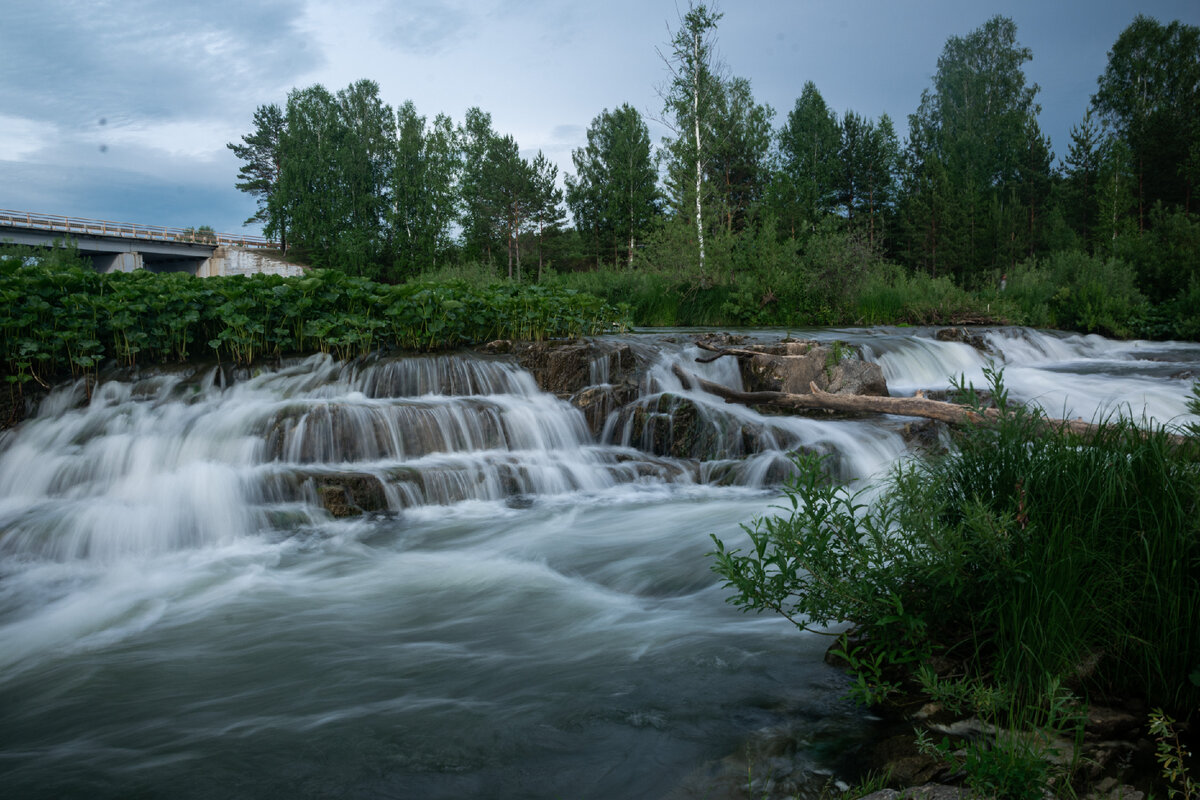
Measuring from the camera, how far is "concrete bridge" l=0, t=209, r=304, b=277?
5631 centimetres

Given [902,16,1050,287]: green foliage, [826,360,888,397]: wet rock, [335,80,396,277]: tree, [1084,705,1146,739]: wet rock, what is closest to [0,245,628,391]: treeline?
[826,360,888,397]: wet rock

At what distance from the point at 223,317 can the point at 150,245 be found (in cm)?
6115

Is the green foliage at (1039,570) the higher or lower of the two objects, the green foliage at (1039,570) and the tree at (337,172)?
the lower

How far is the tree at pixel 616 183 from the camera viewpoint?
5188 centimetres

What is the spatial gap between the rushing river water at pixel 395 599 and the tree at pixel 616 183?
137 feet

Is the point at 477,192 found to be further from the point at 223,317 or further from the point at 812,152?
the point at 223,317

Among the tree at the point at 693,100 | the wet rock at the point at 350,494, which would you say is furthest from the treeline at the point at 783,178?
the wet rock at the point at 350,494

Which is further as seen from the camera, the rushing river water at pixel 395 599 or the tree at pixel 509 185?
the tree at pixel 509 185

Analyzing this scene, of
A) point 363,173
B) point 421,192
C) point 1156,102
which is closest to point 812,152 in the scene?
point 1156,102

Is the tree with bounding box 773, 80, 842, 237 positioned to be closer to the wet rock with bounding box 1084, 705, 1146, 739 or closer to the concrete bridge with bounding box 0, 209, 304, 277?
the concrete bridge with bounding box 0, 209, 304, 277

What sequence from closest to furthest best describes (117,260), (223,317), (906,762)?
(906,762)
(223,317)
(117,260)

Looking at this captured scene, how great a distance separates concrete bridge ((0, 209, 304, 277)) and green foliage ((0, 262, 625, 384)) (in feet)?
158

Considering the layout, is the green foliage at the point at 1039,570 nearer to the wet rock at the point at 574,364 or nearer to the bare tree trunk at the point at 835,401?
the bare tree trunk at the point at 835,401

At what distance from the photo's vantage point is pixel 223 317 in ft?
34.2
